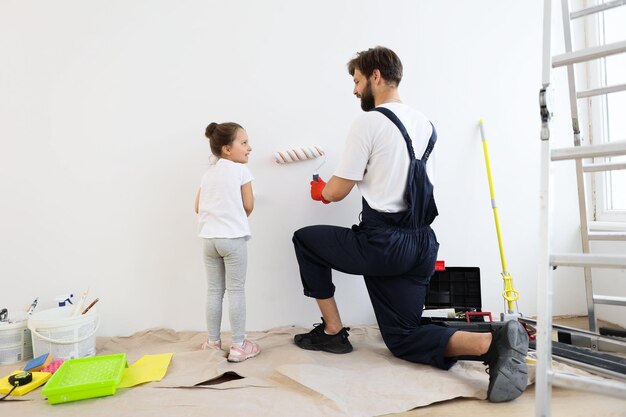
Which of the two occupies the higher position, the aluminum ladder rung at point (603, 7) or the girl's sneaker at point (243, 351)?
the aluminum ladder rung at point (603, 7)

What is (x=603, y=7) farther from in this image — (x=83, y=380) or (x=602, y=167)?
(x=83, y=380)

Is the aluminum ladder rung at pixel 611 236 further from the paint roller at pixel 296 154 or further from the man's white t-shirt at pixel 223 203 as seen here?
the man's white t-shirt at pixel 223 203

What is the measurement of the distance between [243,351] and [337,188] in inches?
31.3

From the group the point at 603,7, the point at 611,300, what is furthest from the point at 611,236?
the point at 603,7

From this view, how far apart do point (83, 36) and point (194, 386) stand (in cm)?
182

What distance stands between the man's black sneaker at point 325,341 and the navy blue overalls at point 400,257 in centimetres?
21

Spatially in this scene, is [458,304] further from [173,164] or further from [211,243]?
[173,164]

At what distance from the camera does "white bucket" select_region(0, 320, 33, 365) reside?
189cm

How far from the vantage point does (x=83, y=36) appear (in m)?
2.19

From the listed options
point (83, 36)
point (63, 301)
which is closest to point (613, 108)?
point (83, 36)

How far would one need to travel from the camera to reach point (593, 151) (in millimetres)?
1032

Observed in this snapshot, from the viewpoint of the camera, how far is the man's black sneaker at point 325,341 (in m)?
1.85

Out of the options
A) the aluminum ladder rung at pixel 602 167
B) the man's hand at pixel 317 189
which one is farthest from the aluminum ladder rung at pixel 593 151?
the man's hand at pixel 317 189

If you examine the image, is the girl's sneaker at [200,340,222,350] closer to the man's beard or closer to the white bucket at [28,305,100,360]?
the white bucket at [28,305,100,360]
